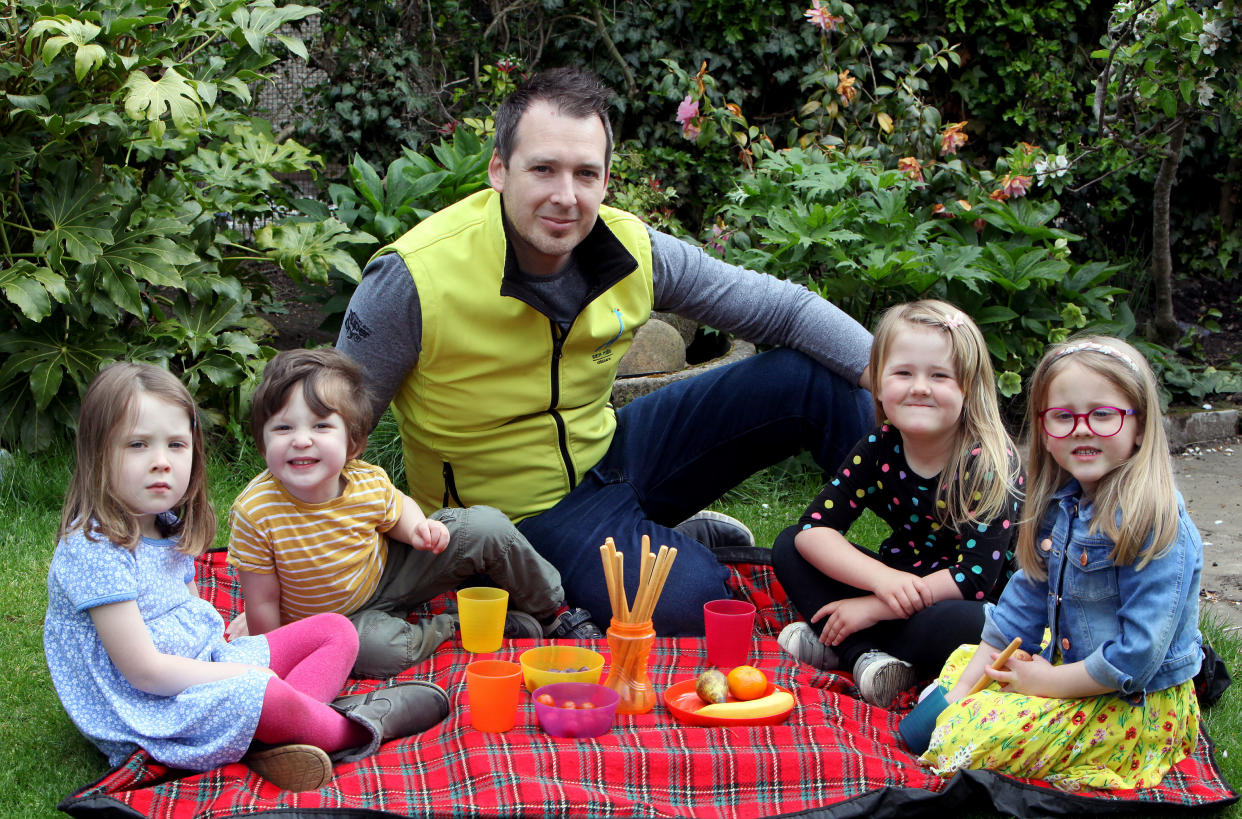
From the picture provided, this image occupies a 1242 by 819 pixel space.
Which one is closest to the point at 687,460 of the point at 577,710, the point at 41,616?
the point at 577,710

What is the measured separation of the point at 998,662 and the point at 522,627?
1.21 metres

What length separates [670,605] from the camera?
Answer: 2.96 meters

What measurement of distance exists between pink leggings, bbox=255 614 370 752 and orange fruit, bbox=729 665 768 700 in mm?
778

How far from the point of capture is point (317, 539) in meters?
2.65

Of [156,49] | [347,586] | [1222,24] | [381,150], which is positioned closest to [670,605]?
[347,586]

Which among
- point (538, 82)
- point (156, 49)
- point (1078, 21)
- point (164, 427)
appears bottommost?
point (164, 427)

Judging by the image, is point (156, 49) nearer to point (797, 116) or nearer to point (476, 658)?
point (476, 658)

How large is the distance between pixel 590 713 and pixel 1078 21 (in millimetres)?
5648

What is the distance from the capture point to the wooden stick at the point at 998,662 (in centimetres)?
221

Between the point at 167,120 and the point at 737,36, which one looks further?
the point at 737,36

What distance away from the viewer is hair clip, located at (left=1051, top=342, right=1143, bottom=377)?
224cm

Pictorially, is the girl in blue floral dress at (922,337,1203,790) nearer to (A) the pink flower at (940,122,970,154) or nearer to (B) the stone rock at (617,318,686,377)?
(B) the stone rock at (617,318,686,377)

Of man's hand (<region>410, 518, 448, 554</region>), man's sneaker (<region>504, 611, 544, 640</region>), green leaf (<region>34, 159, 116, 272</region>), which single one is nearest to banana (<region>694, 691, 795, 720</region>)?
man's sneaker (<region>504, 611, 544, 640</region>)

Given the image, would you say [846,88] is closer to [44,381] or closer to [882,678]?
[882,678]
